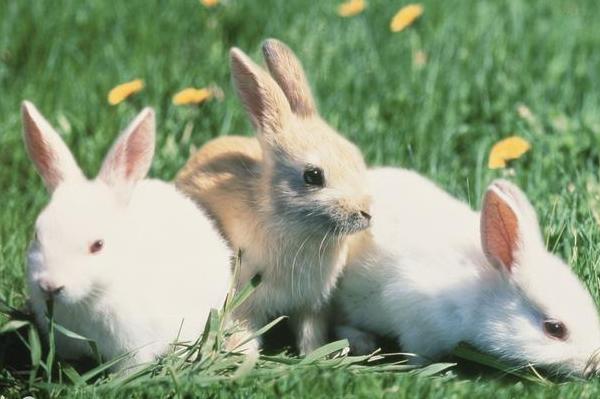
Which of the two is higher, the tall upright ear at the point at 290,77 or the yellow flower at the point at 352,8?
the tall upright ear at the point at 290,77

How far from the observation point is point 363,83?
6301mm

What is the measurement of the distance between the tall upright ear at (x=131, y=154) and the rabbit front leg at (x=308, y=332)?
32.1 inches

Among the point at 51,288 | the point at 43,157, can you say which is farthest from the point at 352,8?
the point at 51,288

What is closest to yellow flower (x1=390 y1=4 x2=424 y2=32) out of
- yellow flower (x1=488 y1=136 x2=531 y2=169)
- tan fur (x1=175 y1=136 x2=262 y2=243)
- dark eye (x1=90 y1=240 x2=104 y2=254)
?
yellow flower (x1=488 y1=136 x2=531 y2=169)

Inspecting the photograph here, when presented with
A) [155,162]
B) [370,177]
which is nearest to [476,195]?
[370,177]

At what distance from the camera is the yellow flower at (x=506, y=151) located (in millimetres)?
5416

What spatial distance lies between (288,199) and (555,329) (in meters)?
1.01

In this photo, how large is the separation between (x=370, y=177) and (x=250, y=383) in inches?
45.1

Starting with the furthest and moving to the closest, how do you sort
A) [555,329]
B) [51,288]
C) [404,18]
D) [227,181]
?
[404,18] < [227,181] < [555,329] < [51,288]

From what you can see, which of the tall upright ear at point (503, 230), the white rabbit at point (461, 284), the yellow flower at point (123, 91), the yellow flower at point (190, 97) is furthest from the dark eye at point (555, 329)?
the yellow flower at point (123, 91)

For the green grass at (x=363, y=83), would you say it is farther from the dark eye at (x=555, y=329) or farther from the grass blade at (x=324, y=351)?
the grass blade at (x=324, y=351)

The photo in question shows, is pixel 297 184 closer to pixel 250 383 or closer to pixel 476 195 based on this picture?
pixel 250 383

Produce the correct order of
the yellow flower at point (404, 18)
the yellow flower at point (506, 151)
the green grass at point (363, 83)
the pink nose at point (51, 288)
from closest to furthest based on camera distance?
the pink nose at point (51, 288) → the yellow flower at point (506, 151) → the green grass at point (363, 83) → the yellow flower at point (404, 18)

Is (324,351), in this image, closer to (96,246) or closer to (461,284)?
(461,284)
